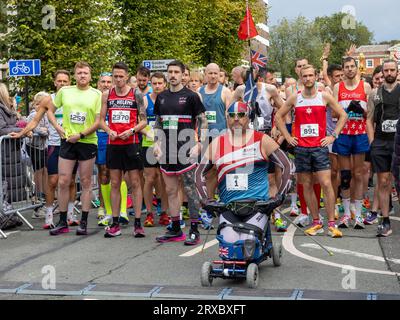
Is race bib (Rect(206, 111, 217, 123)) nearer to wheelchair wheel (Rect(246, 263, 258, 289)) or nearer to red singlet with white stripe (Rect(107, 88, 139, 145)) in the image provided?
red singlet with white stripe (Rect(107, 88, 139, 145))

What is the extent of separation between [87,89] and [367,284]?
508cm

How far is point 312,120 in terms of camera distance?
917 centimetres

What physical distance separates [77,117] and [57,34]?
1375cm

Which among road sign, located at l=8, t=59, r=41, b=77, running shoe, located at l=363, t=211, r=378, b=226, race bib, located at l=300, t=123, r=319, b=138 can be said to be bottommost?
running shoe, located at l=363, t=211, r=378, b=226

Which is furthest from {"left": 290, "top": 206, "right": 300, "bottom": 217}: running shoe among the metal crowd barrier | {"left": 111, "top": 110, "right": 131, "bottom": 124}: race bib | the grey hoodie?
the grey hoodie

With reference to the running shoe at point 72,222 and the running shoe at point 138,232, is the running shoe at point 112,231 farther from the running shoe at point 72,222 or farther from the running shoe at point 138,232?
the running shoe at point 72,222

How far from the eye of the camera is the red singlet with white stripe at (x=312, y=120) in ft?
30.1

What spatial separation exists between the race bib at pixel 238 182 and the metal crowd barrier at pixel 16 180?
13.4ft

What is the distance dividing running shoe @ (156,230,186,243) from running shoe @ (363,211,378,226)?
2791 mm

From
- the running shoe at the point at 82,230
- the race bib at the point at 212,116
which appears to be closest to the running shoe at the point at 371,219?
the race bib at the point at 212,116

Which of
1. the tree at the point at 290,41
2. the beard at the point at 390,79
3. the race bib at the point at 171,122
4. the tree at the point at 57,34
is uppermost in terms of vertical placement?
the tree at the point at 290,41

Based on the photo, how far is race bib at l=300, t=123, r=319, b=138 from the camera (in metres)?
9.16

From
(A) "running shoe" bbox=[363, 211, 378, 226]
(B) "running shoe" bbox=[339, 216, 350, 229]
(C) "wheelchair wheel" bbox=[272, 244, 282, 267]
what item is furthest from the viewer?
(A) "running shoe" bbox=[363, 211, 378, 226]
